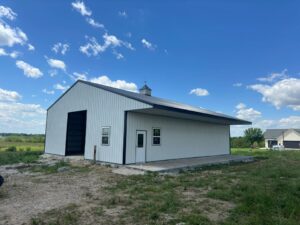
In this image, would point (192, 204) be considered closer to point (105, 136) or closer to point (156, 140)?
point (105, 136)

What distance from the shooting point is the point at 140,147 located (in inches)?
536

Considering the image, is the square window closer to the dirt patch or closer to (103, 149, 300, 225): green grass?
the dirt patch

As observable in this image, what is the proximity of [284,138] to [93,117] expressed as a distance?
53.9 m

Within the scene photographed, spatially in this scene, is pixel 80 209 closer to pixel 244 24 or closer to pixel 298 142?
pixel 244 24

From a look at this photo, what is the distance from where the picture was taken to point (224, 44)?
18250 millimetres

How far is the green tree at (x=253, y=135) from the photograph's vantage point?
164 ft

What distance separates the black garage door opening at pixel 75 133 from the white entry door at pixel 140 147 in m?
5.41

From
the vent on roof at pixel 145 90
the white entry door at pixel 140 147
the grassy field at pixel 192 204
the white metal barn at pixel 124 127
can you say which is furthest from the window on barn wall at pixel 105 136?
the vent on roof at pixel 145 90

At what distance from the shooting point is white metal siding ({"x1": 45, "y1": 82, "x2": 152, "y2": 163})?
1291 centimetres

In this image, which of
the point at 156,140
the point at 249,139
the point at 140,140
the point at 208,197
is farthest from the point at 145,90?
the point at 249,139

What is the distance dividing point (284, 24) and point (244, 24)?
2231 millimetres

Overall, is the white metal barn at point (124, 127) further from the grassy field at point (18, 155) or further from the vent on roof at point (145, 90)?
the vent on roof at point (145, 90)

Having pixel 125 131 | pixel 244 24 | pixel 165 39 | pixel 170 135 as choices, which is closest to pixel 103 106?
pixel 125 131

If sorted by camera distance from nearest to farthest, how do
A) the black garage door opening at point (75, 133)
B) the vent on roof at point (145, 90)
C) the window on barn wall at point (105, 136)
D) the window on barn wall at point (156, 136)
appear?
1. the window on barn wall at point (105, 136)
2. the window on barn wall at point (156, 136)
3. the black garage door opening at point (75, 133)
4. the vent on roof at point (145, 90)
